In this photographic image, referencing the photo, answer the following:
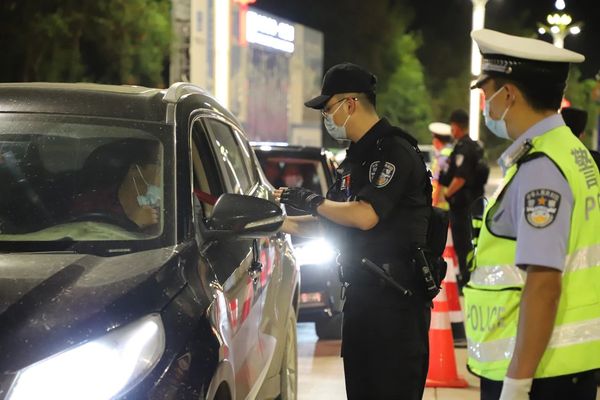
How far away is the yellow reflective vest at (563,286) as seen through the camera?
109 inches

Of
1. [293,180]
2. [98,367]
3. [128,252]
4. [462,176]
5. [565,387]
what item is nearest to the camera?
[565,387]

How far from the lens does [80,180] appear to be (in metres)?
4.09

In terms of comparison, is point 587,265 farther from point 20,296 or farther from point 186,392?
point 20,296

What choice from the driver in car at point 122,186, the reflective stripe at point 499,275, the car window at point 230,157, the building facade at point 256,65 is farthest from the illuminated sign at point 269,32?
the reflective stripe at point 499,275

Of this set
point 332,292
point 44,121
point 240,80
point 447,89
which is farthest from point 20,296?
point 447,89

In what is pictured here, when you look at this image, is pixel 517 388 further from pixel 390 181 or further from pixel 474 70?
pixel 474 70

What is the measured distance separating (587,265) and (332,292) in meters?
6.00

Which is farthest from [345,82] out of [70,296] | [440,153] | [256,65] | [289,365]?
[256,65]

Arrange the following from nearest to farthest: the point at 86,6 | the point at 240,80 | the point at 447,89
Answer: the point at 240,80, the point at 86,6, the point at 447,89

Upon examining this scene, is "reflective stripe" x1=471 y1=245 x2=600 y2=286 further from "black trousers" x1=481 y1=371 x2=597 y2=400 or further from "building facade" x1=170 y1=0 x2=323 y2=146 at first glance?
"building facade" x1=170 y1=0 x2=323 y2=146

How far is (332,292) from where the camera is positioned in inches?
344

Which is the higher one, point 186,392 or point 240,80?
point 240,80

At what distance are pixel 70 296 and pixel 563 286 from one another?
145cm

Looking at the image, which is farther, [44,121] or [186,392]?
[44,121]
